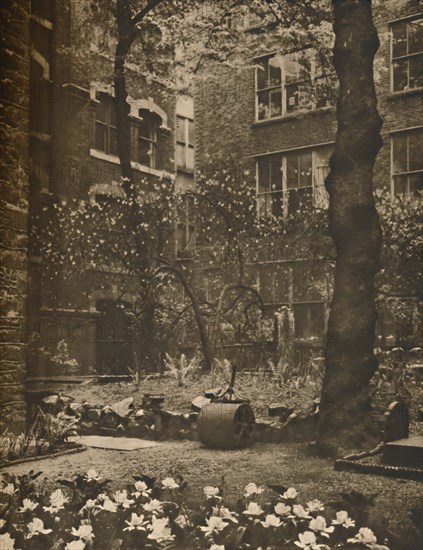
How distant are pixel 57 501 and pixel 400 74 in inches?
79.7

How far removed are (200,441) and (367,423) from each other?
2.13ft

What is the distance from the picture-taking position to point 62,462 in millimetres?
2934

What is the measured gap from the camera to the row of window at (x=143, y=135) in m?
2.79

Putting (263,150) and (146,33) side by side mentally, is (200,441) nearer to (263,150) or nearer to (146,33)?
(263,150)

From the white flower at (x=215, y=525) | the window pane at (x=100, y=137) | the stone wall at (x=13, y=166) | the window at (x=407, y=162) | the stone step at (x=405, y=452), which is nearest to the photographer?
the stone step at (x=405, y=452)

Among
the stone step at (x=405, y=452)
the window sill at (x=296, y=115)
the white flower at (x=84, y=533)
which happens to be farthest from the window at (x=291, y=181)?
the white flower at (x=84, y=533)

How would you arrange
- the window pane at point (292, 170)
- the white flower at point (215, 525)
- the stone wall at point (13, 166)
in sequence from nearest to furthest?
1. the white flower at point (215, 525)
2. the window pane at point (292, 170)
3. the stone wall at point (13, 166)

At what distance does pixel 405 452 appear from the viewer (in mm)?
2246

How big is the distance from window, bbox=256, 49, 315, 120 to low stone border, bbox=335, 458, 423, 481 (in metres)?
1.23

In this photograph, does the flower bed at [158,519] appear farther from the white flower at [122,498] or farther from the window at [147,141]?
the window at [147,141]

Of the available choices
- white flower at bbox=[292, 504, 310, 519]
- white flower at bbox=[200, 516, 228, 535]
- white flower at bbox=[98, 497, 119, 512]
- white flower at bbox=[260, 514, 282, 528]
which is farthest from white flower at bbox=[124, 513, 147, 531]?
white flower at bbox=[292, 504, 310, 519]

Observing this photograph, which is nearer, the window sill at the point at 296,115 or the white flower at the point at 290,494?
the white flower at the point at 290,494

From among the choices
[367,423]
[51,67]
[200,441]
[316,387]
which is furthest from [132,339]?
[51,67]

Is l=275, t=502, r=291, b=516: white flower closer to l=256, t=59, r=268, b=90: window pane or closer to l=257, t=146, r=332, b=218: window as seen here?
l=257, t=146, r=332, b=218: window
